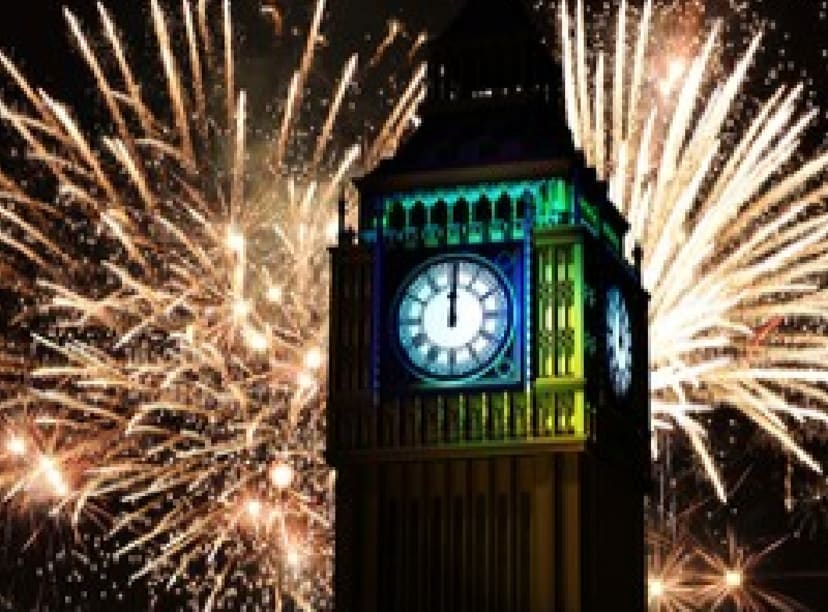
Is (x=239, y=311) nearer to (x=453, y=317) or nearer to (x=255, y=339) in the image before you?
(x=255, y=339)

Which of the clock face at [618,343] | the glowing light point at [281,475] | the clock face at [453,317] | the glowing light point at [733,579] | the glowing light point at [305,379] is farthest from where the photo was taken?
the glowing light point at [733,579]

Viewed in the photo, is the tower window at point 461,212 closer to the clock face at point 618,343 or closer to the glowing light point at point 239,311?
the clock face at point 618,343

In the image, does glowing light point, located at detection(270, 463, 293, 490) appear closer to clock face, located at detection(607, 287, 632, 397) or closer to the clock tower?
the clock tower

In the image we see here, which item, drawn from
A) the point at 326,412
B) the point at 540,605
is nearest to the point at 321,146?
the point at 326,412

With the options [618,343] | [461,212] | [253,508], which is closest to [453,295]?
[461,212]

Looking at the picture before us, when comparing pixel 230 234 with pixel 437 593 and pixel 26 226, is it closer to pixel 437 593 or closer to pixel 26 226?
pixel 26 226

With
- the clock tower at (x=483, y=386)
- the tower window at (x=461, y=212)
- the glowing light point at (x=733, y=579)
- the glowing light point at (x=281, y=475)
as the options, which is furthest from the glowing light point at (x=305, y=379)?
the glowing light point at (x=733, y=579)
